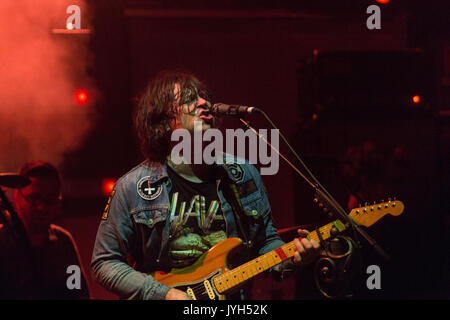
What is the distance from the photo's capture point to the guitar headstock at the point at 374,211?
221 cm

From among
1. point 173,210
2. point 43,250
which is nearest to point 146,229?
point 173,210

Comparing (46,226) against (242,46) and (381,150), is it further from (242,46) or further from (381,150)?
(381,150)

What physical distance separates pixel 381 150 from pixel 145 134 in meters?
2.17

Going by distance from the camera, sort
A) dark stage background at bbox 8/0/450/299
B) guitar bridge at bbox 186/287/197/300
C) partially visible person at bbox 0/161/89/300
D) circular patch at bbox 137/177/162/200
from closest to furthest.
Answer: guitar bridge at bbox 186/287/197/300, circular patch at bbox 137/177/162/200, partially visible person at bbox 0/161/89/300, dark stage background at bbox 8/0/450/299

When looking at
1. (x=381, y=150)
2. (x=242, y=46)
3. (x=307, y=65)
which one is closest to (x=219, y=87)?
(x=242, y=46)

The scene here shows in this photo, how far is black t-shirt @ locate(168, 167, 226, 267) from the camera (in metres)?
2.28

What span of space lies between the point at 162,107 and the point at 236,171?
510 mm

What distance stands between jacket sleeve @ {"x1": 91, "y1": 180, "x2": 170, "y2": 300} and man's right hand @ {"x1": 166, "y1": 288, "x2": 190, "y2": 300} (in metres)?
0.02

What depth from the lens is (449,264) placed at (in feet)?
12.5

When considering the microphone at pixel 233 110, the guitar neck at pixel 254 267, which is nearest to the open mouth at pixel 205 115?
the microphone at pixel 233 110

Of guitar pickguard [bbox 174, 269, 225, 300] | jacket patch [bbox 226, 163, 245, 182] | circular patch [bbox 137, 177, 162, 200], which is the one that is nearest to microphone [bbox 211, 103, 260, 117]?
jacket patch [bbox 226, 163, 245, 182]

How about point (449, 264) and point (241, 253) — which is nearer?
point (241, 253)

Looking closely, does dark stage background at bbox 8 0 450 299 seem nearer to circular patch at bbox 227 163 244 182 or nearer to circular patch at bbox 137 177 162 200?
circular patch at bbox 227 163 244 182

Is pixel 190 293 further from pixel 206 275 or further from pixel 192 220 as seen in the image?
pixel 192 220
